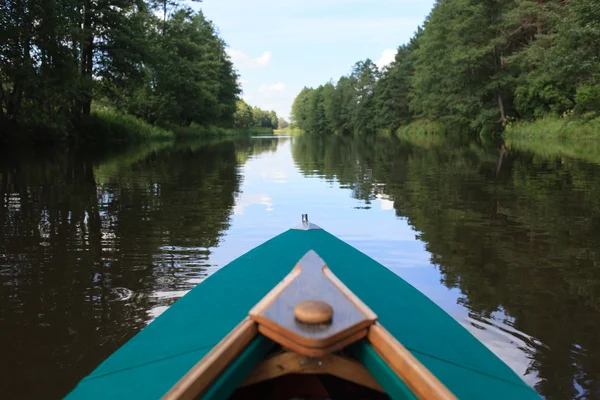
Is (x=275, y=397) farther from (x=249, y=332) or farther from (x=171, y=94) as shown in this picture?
(x=171, y=94)

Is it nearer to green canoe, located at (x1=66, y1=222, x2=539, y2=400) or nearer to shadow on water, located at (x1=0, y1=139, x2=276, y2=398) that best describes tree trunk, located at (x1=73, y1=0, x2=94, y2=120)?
shadow on water, located at (x1=0, y1=139, x2=276, y2=398)

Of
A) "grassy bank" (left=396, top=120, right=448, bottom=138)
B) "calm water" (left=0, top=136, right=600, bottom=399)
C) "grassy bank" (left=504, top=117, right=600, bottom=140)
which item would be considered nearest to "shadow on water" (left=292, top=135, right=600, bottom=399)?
"calm water" (left=0, top=136, right=600, bottom=399)

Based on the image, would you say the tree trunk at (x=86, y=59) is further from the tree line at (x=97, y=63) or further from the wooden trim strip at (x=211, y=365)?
the wooden trim strip at (x=211, y=365)

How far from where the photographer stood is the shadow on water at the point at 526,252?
3250 millimetres

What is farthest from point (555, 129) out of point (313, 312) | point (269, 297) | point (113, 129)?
point (313, 312)

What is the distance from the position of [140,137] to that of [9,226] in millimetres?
25008

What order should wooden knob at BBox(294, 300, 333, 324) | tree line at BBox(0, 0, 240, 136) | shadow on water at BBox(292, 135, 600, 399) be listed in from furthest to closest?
tree line at BBox(0, 0, 240, 136) → shadow on water at BBox(292, 135, 600, 399) → wooden knob at BBox(294, 300, 333, 324)

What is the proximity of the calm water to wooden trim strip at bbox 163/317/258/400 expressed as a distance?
1745mm

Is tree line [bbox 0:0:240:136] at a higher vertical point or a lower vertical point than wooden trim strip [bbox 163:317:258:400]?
higher

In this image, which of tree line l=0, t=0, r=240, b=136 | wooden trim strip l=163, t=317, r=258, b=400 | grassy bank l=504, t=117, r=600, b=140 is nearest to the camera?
wooden trim strip l=163, t=317, r=258, b=400

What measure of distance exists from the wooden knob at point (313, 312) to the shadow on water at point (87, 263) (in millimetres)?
1945

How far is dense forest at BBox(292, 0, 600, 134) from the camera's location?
70.0 ft

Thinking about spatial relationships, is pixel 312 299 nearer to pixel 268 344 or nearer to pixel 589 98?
pixel 268 344

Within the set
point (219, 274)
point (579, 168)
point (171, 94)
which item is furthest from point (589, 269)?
point (171, 94)
